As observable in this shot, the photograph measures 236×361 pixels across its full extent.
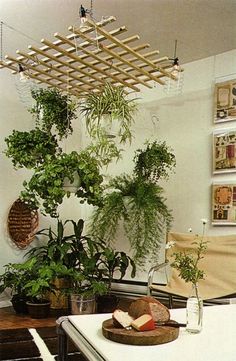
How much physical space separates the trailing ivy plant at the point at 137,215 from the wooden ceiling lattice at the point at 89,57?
97 centimetres

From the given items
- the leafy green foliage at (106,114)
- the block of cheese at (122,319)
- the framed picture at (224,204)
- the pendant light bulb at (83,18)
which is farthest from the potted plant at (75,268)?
the block of cheese at (122,319)

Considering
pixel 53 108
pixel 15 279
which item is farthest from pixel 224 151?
pixel 15 279

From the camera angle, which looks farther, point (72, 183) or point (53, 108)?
point (53, 108)

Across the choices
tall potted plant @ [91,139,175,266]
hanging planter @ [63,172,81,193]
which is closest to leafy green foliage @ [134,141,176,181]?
tall potted plant @ [91,139,175,266]

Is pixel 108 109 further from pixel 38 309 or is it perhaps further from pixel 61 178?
pixel 38 309

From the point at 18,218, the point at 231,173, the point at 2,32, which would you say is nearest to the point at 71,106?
the point at 2,32

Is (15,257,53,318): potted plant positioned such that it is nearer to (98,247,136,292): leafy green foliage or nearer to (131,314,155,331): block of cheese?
(98,247,136,292): leafy green foliage

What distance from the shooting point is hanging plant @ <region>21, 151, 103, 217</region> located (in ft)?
11.5

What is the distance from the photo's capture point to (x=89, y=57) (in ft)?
11.9

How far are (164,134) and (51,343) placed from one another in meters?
2.39

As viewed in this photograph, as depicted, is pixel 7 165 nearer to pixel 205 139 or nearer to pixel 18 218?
pixel 18 218

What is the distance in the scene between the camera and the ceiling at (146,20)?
311 cm

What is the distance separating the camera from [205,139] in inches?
164

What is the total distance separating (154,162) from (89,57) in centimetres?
113
